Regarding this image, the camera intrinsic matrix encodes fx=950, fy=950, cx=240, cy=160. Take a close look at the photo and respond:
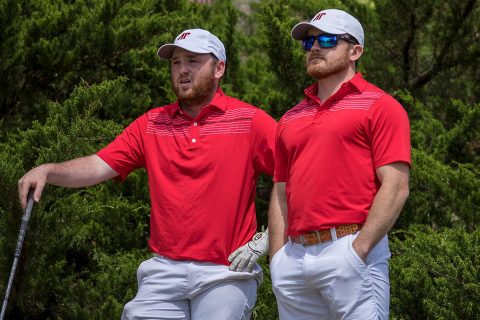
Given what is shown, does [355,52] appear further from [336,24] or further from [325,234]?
[325,234]

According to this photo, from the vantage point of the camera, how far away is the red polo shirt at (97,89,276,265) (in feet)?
13.3

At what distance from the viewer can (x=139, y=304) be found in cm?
408

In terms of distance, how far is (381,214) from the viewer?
354 cm

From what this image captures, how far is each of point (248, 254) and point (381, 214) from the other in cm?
69

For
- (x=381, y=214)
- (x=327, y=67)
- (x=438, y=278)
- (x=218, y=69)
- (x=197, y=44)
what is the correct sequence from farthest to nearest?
(x=438, y=278) → (x=218, y=69) → (x=197, y=44) → (x=327, y=67) → (x=381, y=214)

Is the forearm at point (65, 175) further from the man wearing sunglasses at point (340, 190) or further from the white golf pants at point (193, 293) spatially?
the man wearing sunglasses at point (340, 190)

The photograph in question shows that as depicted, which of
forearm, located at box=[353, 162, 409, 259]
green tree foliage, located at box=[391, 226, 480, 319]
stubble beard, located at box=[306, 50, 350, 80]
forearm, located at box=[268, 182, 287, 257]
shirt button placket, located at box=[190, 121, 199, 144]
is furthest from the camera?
green tree foliage, located at box=[391, 226, 480, 319]

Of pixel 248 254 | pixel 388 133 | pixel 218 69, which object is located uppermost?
pixel 218 69

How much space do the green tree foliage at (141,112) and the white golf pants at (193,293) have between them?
1.18m

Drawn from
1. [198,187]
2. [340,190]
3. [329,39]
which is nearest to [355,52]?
[329,39]

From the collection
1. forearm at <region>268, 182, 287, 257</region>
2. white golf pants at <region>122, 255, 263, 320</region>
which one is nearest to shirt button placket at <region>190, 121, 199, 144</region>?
forearm at <region>268, 182, 287, 257</region>

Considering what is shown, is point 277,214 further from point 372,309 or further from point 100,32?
point 100,32

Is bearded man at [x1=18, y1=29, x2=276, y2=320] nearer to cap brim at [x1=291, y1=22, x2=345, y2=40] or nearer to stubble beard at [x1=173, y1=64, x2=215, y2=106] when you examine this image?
stubble beard at [x1=173, y1=64, x2=215, y2=106]

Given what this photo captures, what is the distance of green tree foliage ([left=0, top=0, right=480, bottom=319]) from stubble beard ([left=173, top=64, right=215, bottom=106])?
3.41ft
